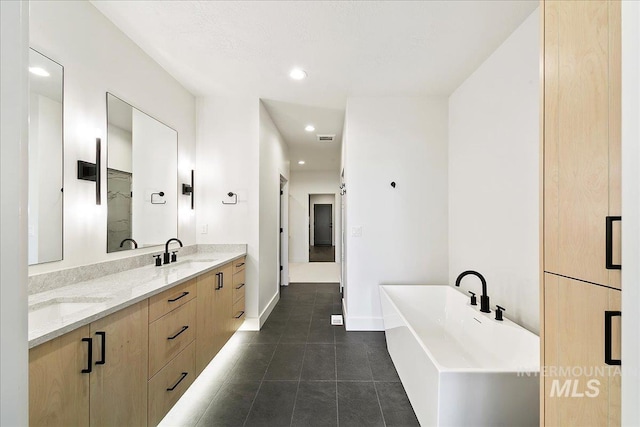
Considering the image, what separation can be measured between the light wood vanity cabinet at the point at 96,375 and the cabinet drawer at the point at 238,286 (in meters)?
1.30

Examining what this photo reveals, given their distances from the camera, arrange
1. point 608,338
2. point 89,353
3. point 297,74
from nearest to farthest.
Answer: point 608,338
point 89,353
point 297,74

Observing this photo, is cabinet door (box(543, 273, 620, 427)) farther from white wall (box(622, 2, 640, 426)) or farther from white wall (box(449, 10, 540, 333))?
white wall (box(449, 10, 540, 333))

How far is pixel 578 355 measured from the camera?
0.78m

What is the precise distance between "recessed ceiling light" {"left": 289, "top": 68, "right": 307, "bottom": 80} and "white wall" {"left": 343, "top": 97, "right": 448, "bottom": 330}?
2.40 feet

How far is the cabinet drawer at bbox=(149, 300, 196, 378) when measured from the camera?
1.45 m

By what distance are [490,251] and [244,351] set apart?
247cm

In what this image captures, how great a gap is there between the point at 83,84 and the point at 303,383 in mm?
2622

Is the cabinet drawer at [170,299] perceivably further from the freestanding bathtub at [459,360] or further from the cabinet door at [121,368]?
the freestanding bathtub at [459,360]

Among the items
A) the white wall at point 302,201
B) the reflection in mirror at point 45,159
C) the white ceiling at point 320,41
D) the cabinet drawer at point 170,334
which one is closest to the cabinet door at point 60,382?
the cabinet drawer at point 170,334

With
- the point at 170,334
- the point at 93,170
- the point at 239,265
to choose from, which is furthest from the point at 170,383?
the point at 93,170

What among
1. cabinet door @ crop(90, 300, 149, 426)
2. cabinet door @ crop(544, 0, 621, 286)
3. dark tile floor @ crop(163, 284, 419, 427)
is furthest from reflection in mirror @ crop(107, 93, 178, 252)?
cabinet door @ crop(544, 0, 621, 286)

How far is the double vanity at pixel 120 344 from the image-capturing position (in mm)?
938

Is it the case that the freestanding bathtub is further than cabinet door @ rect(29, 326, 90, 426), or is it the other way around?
the freestanding bathtub

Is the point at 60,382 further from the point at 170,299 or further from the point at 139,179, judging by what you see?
the point at 139,179
